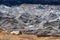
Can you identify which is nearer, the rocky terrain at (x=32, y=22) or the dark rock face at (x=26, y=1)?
the rocky terrain at (x=32, y=22)

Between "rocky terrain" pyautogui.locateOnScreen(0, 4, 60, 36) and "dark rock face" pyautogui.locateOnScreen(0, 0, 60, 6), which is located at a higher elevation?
"dark rock face" pyautogui.locateOnScreen(0, 0, 60, 6)

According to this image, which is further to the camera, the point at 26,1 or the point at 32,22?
the point at 26,1

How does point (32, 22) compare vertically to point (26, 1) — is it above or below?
below

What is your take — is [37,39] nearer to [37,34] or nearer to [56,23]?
[37,34]

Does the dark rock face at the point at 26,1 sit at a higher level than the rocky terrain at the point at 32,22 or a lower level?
higher

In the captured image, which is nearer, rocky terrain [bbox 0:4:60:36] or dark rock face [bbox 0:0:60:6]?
rocky terrain [bbox 0:4:60:36]

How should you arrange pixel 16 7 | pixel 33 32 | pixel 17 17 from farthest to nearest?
pixel 16 7
pixel 17 17
pixel 33 32

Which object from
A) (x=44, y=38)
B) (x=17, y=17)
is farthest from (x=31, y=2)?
(x=44, y=38)

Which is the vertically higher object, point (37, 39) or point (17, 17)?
point (17, 17)
